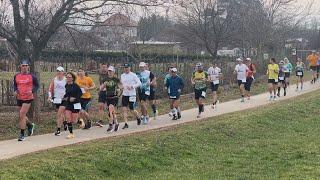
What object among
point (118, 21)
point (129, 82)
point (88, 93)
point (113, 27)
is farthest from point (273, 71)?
point (88, 93)

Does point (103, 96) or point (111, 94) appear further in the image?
point (103, 96)

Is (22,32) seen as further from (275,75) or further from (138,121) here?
(275,75)

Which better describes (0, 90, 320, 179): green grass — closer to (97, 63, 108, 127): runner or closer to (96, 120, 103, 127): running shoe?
(97, 63, 108, 127): runner

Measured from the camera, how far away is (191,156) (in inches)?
553

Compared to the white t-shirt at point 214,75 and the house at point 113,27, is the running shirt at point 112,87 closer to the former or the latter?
the house at point 113,27

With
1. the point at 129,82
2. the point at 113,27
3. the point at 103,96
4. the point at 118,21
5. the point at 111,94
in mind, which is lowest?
the point at 103,96

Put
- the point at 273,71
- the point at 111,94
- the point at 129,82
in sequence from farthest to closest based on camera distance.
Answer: the point at 273,71 < the point at 129,82 < the point at 111,94

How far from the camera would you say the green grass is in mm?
11484

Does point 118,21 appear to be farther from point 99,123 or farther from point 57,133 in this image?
point 57,133

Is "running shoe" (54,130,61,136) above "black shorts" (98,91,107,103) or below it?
below

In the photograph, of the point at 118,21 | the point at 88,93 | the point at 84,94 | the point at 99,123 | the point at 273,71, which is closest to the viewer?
the point at 84,94

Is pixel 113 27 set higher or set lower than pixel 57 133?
higher

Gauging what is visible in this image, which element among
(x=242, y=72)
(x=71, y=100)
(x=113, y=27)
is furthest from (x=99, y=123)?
(x=242, y=72)

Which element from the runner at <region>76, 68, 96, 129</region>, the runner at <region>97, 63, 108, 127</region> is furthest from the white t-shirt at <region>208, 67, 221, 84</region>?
the runner at <region>76, 68, 96, 129</region>
